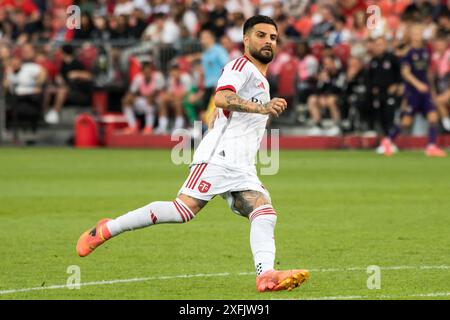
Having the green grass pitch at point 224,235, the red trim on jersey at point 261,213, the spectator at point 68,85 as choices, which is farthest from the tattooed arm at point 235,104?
the spectator at point 68,85

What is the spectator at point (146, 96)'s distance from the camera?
95.5 ft

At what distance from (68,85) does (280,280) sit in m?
21.4

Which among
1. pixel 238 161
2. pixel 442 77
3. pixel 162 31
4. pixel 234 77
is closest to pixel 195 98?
pixel 162 31

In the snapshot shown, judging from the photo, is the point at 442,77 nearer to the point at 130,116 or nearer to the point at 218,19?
the point at 218,19

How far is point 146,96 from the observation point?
95.5 ft

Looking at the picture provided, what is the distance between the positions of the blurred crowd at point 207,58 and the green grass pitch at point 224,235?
4.67 meters

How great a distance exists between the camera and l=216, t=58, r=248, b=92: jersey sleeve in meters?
8.97

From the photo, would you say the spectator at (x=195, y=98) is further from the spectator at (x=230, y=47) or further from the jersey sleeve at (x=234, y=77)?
the jersey sleeve at (x=234, y=77)

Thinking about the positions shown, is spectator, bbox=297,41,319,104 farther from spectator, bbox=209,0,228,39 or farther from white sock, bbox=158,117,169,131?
white sock, bbox=158,117,169,131

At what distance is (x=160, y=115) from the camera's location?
2919cm

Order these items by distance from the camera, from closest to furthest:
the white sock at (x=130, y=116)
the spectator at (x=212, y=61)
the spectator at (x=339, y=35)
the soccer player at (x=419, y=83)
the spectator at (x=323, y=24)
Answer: the soccer player at (x=419, y=83), the spectator at (x=212, y=61), the spectator at (x=339, y=35), the spectator at (x=323, y=24), the white sock at (x=130, y=116)

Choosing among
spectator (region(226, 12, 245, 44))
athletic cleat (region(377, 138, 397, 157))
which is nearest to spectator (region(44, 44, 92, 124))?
spectator (region(226, 12, 245, 44))

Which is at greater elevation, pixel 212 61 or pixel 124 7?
pixel 124 7
